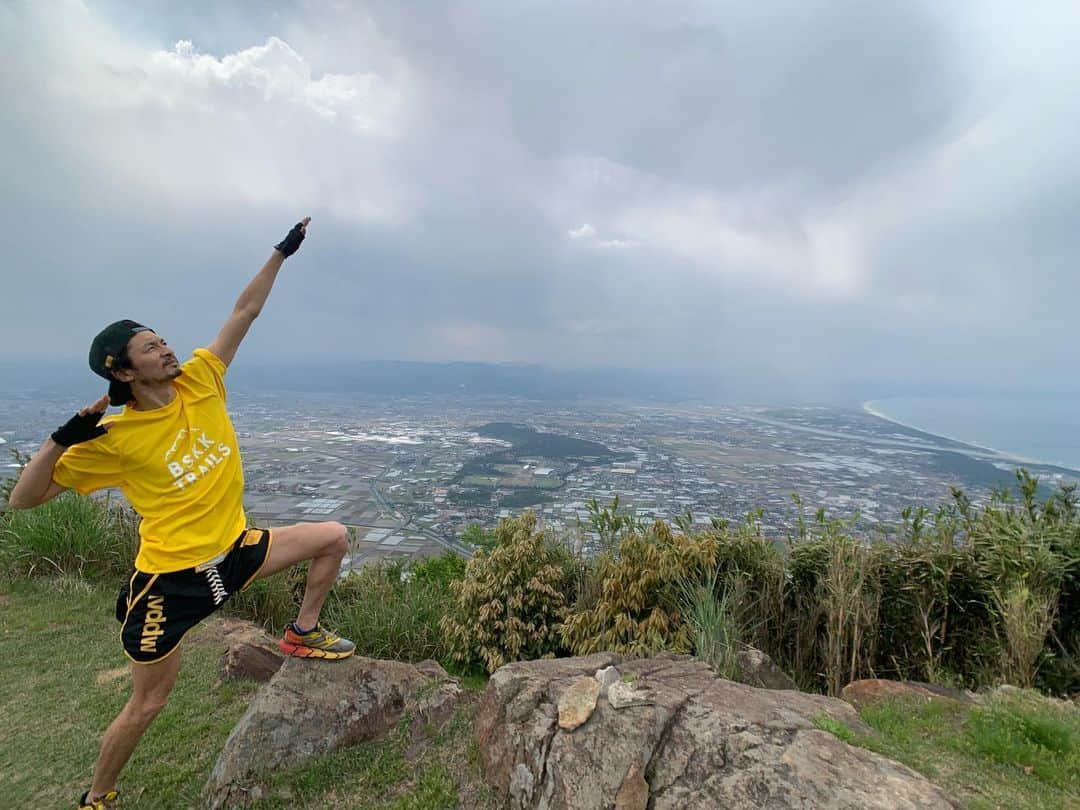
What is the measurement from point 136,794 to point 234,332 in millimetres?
2918

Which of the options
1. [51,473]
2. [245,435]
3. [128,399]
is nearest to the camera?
[51,473]

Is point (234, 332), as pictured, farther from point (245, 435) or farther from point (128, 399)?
point (245, 435)

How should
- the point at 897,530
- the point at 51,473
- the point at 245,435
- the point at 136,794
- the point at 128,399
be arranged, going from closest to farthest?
1. the point at 51,473
2. the point at 128,399
3. the point at 136,794
4. the point at 897,530
5. the point at 245,435

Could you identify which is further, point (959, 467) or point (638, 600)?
point (959, 467)

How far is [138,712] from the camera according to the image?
273cm

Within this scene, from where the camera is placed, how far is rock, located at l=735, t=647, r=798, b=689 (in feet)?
13.3

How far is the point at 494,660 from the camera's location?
513 centimetres

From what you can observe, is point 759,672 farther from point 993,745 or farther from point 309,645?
point 309,645

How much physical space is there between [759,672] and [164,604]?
4.33 metres

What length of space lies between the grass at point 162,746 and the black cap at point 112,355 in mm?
2479

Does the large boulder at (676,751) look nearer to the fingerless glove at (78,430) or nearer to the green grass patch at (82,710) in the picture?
the green grass patch at (82,710)

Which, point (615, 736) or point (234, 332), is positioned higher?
point (234, 332)

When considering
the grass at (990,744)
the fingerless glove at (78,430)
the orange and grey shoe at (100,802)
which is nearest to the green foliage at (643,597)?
the grass at (990,744)

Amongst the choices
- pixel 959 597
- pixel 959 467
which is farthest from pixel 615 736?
pixel 959 467
